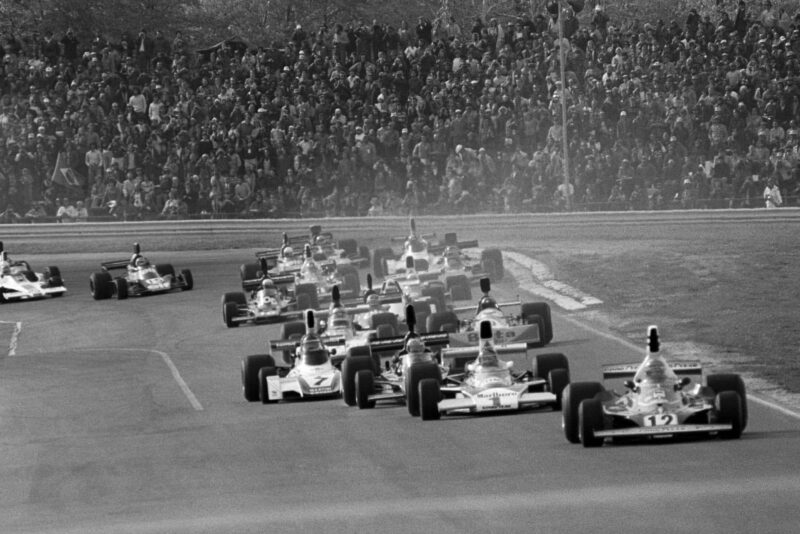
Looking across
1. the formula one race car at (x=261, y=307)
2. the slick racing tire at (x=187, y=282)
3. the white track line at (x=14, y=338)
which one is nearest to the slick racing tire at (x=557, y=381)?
the formula one race car at (x=261, y=307)

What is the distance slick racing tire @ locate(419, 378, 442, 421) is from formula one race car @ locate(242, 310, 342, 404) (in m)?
3.07

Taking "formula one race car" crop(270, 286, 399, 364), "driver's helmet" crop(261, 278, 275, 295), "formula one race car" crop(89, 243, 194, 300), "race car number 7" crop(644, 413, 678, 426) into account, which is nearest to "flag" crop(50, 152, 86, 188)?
"formula one race car" crop(89, 243, 194, 300)

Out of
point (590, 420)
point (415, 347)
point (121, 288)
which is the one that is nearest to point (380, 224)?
point (121, 288)

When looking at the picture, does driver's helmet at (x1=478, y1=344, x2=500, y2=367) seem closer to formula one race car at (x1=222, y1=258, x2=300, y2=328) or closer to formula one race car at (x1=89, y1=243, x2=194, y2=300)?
formula one race car at (x1=222, y1=258, x2=300, y2=328)

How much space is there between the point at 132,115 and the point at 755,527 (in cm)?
3897

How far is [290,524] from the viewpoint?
13.9 m

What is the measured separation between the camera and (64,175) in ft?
158

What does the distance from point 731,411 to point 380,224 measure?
3121cm

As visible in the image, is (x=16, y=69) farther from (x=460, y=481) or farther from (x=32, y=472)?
(x=460, y=481)

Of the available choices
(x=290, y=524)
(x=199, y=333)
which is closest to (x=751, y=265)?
(x=199, y=333)

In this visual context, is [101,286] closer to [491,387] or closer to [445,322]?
[445,322]

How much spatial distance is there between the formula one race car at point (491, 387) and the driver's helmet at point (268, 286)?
13.0m

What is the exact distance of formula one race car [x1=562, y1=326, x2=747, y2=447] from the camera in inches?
643

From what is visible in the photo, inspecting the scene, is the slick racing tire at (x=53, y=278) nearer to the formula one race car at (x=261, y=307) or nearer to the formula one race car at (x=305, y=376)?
the formula one race car at (x=261, y=307)
